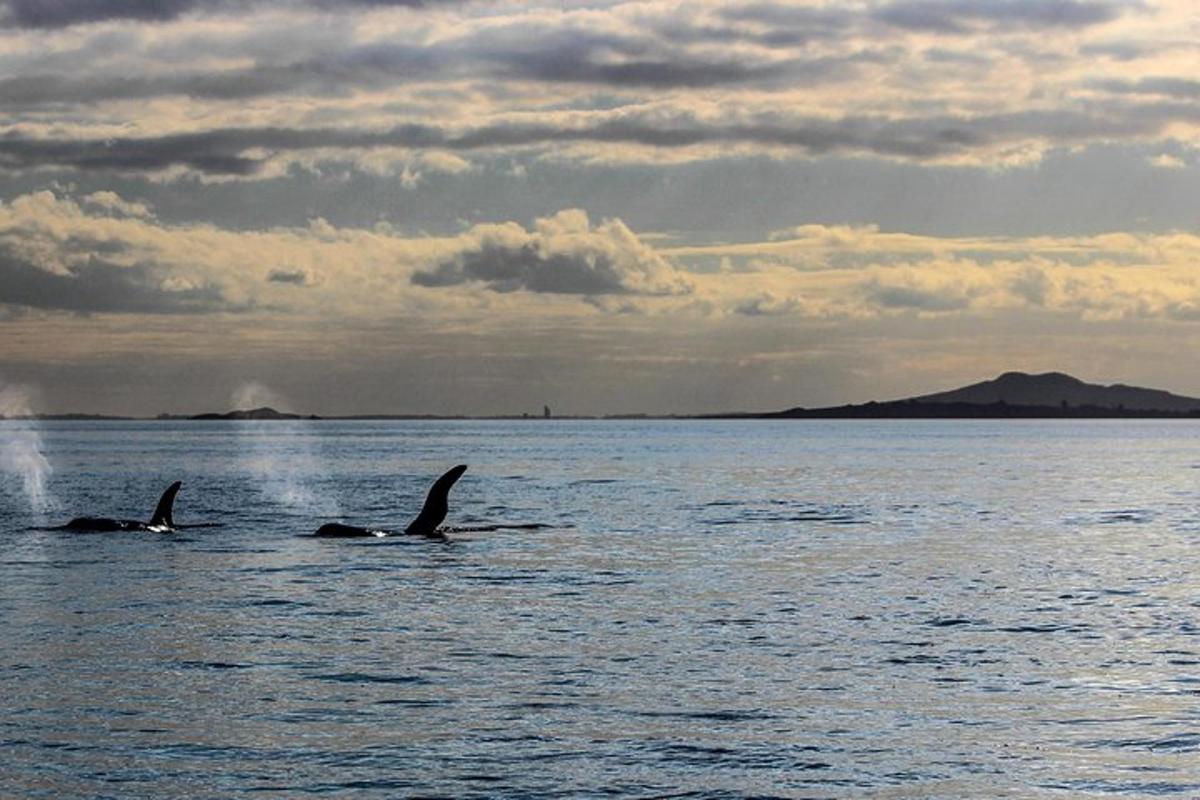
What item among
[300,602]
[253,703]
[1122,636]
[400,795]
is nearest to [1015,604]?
[1122,636]

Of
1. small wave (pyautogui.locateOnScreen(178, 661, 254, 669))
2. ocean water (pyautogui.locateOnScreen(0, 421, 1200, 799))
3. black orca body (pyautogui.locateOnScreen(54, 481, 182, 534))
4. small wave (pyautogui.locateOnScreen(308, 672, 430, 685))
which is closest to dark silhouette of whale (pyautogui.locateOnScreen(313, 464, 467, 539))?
ocean water (pyautogui.locateOnScreen(0, 421, 1200, 799))

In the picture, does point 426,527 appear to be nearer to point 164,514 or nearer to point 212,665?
point 164,514

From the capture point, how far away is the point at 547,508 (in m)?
74.4

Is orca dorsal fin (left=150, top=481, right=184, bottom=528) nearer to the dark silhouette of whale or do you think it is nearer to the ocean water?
the ocean water

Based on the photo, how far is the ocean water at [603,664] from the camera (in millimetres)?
18328

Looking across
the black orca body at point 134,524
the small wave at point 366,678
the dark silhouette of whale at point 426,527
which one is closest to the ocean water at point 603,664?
the small wave at point 366,678

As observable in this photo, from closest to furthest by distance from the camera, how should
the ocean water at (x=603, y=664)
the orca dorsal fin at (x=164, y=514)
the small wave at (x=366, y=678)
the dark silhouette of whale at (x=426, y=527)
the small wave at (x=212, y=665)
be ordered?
the ocean water at (x=603, y=664) → the small wave at (x=366, y=678) → the small wave at (x=212, y=665) → the dark silhouette of whale at (x=426, y=527) → the orca dorsal fin at (x=164, y=514)

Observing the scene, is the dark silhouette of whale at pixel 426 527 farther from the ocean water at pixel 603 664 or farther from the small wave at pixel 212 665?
the small wave at pixel 212 665

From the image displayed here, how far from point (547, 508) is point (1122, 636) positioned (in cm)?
4683

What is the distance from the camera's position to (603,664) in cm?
2545

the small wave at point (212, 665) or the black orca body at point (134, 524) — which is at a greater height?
the black orca body at point (134, 524)

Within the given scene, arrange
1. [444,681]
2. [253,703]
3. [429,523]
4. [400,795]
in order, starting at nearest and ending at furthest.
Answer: [400,795] → [253,703] → [444,681] → [429,523]

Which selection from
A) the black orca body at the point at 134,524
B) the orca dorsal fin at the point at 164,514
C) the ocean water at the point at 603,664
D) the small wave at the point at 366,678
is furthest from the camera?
the orca dorsal fin at the point at 164,514

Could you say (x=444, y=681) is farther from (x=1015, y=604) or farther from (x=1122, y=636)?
(x=1015, y=604)
